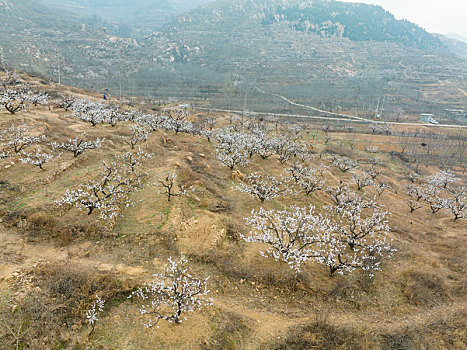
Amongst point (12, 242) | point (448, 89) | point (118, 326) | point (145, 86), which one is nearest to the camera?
point (118, 326)

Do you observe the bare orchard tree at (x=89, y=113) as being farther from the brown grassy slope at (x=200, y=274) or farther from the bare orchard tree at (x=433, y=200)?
the bare orchard tree at (x=433, y=200)

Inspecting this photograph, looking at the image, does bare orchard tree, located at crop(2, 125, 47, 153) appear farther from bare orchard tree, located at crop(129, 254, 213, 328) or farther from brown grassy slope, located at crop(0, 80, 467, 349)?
bare orchard tree, located at crop(129, 254, 213, 328)

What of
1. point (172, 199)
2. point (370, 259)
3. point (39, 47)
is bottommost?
point (370, 259)

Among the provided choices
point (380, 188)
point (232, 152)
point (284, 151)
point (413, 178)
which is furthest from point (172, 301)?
point (413, 178)

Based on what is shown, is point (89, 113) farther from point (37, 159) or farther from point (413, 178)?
point (413, 178)

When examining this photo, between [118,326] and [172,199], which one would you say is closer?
[118,326]

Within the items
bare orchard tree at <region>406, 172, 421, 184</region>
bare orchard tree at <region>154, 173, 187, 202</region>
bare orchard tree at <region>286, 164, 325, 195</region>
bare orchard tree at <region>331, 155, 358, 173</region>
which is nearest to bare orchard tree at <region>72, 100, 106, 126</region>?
bare orchard tree at <region>154, 173, 187, 202</region>

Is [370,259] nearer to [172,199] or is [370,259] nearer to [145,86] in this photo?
[172,199]

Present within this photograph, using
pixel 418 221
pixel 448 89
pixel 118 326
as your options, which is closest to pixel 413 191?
pixel 418 221

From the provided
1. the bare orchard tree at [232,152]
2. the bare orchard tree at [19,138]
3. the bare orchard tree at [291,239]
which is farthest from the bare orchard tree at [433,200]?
the bare orchard tree at [19,138]
